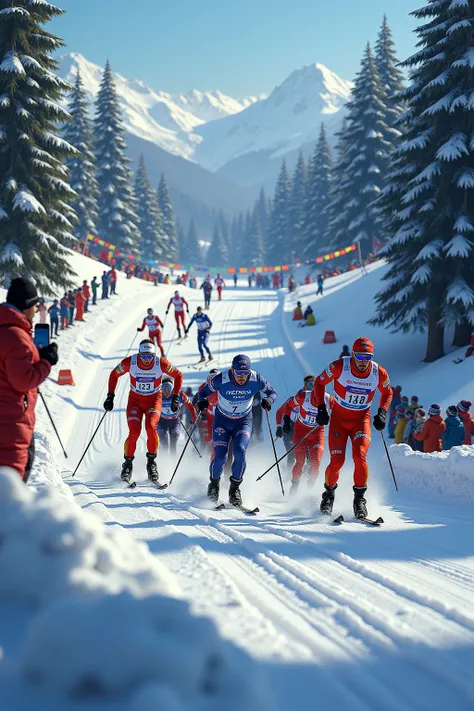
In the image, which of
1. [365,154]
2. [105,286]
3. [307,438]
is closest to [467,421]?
[307,438]

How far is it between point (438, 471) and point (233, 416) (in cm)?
348

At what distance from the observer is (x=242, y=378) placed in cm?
820

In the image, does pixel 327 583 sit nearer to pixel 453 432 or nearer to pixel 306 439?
pixel 306 439

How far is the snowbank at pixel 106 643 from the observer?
2.29 meters

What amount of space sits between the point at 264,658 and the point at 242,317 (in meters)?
30.4

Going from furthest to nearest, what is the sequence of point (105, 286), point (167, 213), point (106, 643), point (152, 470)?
point (167, 213)
point (105, 286)
point (152, 470)
point (106, 643)

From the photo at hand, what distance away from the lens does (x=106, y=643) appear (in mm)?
2365

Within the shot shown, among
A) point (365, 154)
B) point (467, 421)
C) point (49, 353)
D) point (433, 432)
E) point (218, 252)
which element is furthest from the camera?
point (218, 252)

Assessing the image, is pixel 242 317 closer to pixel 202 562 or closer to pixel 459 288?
pixel 459 288

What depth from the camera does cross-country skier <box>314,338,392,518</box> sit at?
24.3 feet

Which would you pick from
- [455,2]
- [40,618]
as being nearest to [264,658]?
[40,618]

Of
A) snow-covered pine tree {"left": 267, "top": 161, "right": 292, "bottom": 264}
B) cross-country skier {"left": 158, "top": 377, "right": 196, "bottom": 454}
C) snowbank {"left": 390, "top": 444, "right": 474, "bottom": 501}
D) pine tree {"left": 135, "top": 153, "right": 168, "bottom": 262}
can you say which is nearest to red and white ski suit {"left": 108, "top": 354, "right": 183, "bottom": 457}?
→ cross-country skier {"left": 158, "top": 377, "right": 196, "bottom": 454}

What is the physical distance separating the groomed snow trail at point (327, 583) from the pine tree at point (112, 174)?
4391 cm

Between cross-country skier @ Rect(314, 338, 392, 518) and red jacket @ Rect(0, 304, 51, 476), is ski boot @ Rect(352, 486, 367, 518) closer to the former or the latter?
cross-country skier @ Rect(314, 338, 392, 518)
